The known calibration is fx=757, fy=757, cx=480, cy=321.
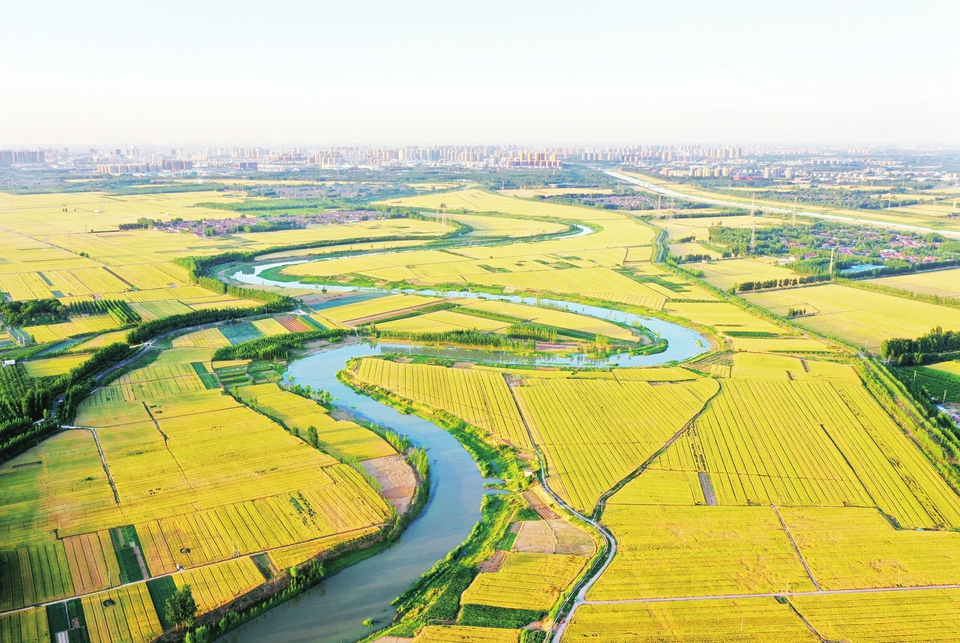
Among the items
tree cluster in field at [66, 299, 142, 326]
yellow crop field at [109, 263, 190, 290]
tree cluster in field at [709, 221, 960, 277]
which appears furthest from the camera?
tree cluster in field at [709, 221, 960, 277]

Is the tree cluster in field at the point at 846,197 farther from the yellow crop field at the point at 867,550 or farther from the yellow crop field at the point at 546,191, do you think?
the yellow crop field at the point at 867,550

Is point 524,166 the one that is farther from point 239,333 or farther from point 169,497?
point 169,497

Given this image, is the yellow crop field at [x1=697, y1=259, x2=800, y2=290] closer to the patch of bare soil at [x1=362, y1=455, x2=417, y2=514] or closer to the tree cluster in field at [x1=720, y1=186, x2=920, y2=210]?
the patch of bare soil at [x1=362, y1=455, x2=417, y2=514]

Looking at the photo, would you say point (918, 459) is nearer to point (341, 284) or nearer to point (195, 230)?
point (341, 284)

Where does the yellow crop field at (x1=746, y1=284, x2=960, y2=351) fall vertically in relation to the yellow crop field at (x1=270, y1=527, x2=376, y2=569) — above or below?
above

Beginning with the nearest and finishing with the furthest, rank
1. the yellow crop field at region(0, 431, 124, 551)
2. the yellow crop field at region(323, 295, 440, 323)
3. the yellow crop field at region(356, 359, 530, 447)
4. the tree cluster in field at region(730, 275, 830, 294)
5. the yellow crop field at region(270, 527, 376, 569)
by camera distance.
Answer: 1. the yellow crop field at region(270, 527, 376, 569)
2. the yellow crop field at region(0, 431, 124, 551)
3. the yellow crop field at region(356, 359, 530, 447)
4. the yellow crop field at region(323, 295, 440, 323)
5. the tree cluster in field at region(730, 275, 830, 294)

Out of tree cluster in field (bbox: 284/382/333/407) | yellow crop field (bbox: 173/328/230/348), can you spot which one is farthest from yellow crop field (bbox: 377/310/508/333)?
tree cluster in field (bbox: 284/382/333/407)

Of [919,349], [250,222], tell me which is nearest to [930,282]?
[919,349]

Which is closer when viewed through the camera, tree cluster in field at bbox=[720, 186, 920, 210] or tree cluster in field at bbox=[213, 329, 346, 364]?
tree cluster in field at bbox=[213, 329, 346, 364]
